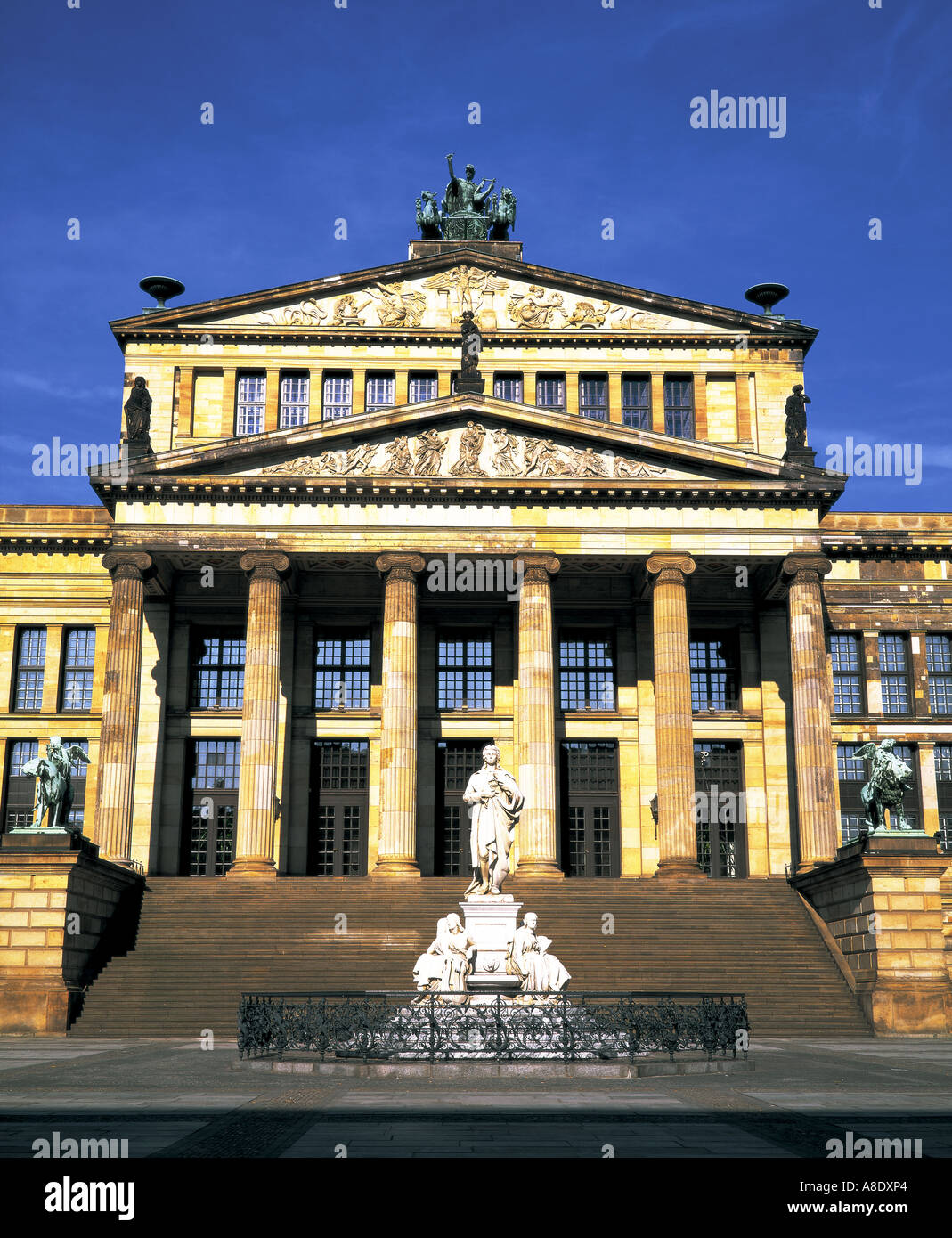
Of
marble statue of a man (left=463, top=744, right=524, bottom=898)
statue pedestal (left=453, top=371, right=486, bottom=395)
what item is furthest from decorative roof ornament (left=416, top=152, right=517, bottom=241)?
marble statue of a man (left=463, top=744, right=524, bottom=898)

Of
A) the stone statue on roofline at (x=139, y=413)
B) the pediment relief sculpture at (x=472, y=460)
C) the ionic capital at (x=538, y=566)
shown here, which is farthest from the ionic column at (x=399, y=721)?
the stone statue on roofline at (x=139, y=413)

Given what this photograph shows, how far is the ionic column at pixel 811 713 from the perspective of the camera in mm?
43281

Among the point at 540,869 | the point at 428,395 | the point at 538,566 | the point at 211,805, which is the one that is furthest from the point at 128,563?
the point at 540,869

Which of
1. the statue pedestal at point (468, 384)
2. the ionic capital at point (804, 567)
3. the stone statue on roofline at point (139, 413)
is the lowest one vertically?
the ionic capital at point (804, 567)

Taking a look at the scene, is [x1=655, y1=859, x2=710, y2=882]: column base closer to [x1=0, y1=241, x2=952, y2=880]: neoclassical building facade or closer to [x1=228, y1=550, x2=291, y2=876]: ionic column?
[x1=0, y1=241, x2=952, y2=880]: neoclassical building facade

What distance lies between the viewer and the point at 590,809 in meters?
49.6

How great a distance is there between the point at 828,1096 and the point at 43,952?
71.0 ft

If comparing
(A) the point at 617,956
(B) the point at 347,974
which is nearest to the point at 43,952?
(B) the point at 347,974

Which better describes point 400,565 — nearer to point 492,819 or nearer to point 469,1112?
point 492,819

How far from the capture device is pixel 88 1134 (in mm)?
13039

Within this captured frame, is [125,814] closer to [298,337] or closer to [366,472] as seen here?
[366,472]

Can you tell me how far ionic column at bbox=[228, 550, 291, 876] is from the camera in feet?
140

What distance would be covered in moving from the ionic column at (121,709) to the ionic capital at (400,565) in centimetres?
793

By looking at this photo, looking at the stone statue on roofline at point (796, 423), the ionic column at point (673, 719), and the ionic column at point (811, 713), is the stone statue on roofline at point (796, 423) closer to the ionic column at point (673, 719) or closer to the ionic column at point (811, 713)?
the ionic column at point (811, 713)
